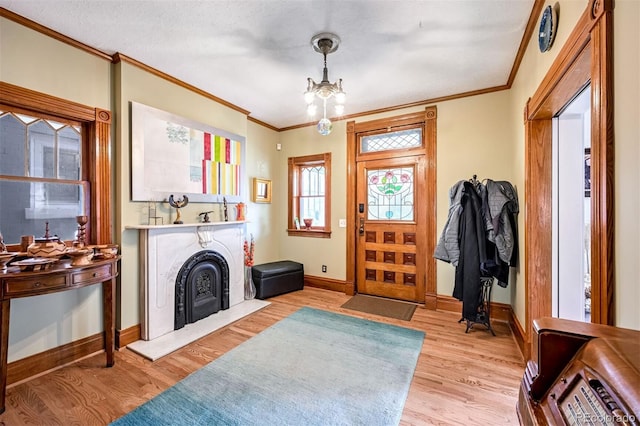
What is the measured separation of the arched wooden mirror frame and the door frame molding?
127 centimetres

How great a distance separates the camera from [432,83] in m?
3.05

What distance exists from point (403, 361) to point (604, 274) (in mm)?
1594

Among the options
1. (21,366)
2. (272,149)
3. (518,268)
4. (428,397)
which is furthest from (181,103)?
(518,268)

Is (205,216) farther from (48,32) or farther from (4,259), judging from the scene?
(48,32)

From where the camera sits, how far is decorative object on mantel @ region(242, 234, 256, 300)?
12.5 ft

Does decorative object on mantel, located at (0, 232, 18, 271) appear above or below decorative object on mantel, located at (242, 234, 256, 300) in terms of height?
above

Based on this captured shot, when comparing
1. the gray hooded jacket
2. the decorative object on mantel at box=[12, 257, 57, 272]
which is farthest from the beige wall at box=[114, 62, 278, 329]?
the gray hooded jacket

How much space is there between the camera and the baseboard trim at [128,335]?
8.11 ft

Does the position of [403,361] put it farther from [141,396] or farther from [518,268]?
[141,396]

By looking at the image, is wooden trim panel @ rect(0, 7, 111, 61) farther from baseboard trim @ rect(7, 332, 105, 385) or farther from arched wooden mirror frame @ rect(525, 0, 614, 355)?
arched wooden mirror frame @ rect(525, 0, 614, 355)

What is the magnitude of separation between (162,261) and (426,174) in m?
3.17

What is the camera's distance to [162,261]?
2.70m

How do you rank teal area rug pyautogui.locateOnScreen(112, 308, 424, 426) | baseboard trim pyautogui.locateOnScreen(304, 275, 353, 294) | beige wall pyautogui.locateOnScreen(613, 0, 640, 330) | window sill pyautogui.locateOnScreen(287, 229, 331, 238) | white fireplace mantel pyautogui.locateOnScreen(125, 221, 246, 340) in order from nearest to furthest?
beige wall pyautogui.locateOnScreen(613, 0, 640, 330) < teal area rug pyautogui.locateOnScreen(112, 308, 424, 426) < white fireplace mantel pyautogui.locateOnScreen(125, 221, 246, 340) < baseboard trim pyautogui.locateOnScreen(304, 275, 353, 294) < window sill pyautogui.locateOnScreen(287, 229, 331, 238)

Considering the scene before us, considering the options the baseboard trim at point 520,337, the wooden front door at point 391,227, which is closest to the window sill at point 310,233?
the wooden front door at point 391,227
